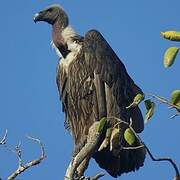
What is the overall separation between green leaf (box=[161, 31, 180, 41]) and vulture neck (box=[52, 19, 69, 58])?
19.6 ft

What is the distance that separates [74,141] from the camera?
Answer: 9.50 metres

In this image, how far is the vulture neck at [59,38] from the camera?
31.5 feet

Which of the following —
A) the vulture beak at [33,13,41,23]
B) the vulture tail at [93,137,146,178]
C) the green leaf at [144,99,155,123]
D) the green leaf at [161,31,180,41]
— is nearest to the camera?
the green leaf at [161,31,180,41]

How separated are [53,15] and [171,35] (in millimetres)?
6789

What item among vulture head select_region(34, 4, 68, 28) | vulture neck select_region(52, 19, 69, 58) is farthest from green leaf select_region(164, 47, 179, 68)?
vulture head select_region(34, 4, 68, 28)

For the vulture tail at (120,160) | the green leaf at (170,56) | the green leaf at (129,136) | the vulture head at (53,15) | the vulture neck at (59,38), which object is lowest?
the vulture tail at (120,160)

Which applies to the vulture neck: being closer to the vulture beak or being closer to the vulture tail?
the vulture beak

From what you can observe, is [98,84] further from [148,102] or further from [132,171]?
[148,102]

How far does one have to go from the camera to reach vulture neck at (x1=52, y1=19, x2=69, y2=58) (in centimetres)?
959

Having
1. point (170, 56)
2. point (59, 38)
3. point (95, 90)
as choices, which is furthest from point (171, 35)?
point (59, 38)

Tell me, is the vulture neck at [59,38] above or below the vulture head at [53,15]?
below

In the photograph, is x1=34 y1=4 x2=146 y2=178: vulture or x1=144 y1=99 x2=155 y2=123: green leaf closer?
x1=144 y1=99 x2=155 y2=123: green leaf

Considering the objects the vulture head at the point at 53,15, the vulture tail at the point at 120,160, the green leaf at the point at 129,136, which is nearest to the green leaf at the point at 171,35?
the green leaf at the point at 129,136

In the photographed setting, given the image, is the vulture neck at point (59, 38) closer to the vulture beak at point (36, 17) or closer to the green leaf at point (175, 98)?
the vulture beak at point (36, 17)
